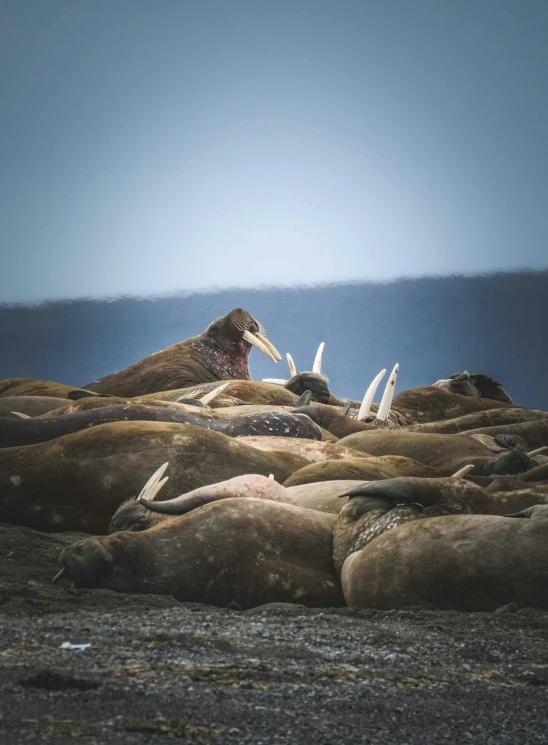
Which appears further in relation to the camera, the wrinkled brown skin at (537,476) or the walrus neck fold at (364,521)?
the wrinkled brown skin at (537,476)

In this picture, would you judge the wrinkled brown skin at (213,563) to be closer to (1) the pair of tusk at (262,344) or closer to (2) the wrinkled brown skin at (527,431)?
(2) the wrinkled brown skin at (527,431)

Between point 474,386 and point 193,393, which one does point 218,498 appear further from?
point 474,386

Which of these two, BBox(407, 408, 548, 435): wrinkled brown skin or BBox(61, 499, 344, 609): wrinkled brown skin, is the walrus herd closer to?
BBox(61, 499, 344, 609): wrinkled brown skin

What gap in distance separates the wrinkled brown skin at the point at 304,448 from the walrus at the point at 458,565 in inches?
110

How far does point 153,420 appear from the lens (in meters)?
7.28

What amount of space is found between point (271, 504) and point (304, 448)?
8.24 feet

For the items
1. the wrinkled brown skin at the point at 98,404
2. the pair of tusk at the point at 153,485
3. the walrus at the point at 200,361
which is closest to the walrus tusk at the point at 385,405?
the walrus at the point at 200,361

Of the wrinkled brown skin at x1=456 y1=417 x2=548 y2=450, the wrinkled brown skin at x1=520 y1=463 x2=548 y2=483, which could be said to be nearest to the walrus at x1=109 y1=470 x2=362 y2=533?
the wrinkled brown skin at x1=520 y1=463 x2=548 y2=483

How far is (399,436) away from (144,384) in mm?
4811

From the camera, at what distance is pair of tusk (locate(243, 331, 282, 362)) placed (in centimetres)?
1344

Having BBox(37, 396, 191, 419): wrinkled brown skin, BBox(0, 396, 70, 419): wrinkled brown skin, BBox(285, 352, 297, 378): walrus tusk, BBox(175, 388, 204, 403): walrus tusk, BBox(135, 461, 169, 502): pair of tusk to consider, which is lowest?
BBox(285, 352, 297, 378): walrus tusk

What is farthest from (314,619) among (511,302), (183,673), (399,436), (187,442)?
(511,302)

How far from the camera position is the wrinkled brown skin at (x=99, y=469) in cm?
596

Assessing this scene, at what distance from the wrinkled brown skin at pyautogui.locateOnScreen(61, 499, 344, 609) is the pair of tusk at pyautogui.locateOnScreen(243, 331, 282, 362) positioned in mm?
8750
